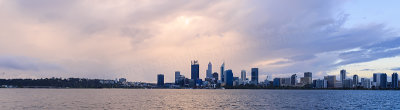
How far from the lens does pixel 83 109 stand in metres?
85.8

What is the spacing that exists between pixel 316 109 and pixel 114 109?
5781 cm

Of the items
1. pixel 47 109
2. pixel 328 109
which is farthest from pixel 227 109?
pixel 47 109

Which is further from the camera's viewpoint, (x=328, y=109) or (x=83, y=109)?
(x=328, y=109)

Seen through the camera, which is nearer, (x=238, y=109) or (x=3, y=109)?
(x=3, y=109)

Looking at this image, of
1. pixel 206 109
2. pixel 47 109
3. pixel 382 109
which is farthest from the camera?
pixel 382 109

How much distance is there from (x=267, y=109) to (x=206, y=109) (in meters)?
18.0

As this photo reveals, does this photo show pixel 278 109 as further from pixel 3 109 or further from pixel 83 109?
pixel 3 109

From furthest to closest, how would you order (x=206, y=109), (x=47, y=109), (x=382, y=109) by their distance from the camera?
(x=382, y=109) → (x=206, y=109) → (x=47, y=109)

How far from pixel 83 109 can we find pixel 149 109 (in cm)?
1725

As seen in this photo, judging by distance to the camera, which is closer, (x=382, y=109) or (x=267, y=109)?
(x=267, y=109)

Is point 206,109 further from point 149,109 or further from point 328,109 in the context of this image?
point 328,109

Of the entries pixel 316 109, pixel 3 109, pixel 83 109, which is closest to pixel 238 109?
pixel 316 109

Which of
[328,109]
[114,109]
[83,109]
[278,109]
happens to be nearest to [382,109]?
[328,109]

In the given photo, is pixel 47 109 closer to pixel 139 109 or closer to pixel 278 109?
pixel 139 109
